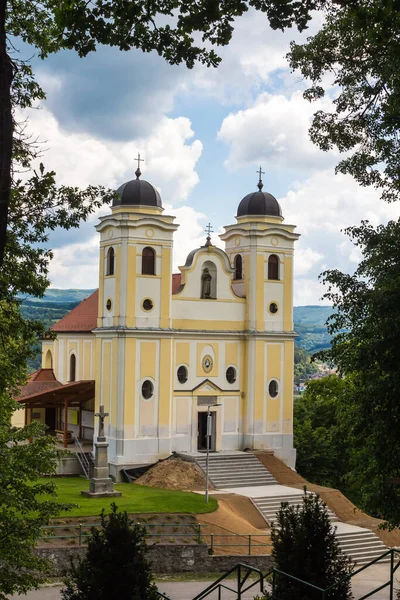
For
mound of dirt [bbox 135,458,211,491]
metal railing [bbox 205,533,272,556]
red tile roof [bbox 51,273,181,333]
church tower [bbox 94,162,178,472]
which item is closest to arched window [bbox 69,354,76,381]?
red tile roof [bbox 51,273,181,333]

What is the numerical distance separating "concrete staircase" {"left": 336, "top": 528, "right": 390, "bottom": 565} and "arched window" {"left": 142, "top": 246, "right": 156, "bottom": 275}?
14.4 meters

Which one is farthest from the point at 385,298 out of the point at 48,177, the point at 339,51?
the point at 48,177

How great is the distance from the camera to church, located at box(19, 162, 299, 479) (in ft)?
127

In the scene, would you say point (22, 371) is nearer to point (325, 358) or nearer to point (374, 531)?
point (325, 358)

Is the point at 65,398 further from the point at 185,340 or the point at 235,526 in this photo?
the point at 235,526

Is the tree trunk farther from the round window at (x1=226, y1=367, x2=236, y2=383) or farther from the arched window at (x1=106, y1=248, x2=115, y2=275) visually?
the round window at (x1=226, y1=367, x2=236, y2=383)

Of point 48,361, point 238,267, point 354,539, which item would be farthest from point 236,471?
point 48,361

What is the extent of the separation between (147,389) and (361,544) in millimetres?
12218

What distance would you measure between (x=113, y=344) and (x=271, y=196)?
11056 millimetres

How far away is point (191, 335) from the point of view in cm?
4072

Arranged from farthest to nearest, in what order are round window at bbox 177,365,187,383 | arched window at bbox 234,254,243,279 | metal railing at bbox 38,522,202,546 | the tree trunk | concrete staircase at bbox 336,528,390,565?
arched window at bbox 234,254,243,279 → round window at bbox 177,365,187,383 → concrete staircase at bbox 336,528,390,565 → metal railing at bbox 38,522,202,546 → the tree trunk

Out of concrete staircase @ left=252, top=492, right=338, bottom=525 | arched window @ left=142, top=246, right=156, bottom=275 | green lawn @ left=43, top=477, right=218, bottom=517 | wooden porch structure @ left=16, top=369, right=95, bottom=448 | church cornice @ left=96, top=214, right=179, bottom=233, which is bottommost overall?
concrete staircase @ left=252, top=492, right=338, bottom=525

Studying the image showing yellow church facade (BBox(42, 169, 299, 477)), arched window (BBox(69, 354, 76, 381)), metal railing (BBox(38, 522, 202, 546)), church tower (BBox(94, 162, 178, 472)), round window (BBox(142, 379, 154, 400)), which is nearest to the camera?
metal railing (BBox(38, 522, 202, 546))

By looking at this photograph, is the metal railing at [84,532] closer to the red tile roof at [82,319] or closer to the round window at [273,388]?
the round window at [273,388]
